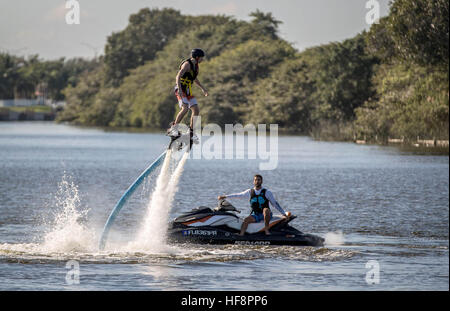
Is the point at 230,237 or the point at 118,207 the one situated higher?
the point at 118,207

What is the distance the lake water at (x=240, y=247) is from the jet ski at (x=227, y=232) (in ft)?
0.69

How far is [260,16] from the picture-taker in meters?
138

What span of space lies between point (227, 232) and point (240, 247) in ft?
1.58

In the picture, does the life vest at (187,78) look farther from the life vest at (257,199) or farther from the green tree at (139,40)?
the green tree at (139,40)

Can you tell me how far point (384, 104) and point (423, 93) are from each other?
756 cm

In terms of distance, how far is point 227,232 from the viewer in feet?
71.2

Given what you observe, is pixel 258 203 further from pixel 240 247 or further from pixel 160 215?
pixel 160 215

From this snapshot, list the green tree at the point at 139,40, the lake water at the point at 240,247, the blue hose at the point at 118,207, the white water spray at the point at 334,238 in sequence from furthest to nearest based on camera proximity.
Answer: the green tree at the point at 139,40
the white water spray at the point at 334,238
the blue hose at the point at 118,207
the lake water at the point at 240,247

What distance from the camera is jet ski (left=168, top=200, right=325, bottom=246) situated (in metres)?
21.6

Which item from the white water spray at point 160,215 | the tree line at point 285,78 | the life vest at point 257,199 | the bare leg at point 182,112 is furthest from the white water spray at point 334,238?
the tree line at point 285,78

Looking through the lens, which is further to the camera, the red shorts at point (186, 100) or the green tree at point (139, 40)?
the green tree at point (139, 40)

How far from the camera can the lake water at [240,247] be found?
60.2ft

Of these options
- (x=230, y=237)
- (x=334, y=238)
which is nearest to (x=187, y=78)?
(x=230, y=237)

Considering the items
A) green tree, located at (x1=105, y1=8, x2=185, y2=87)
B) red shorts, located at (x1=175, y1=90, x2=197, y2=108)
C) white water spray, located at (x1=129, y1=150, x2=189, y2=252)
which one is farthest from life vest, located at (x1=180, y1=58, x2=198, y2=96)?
green tree, located at (x1=105, y1=8, x2=185, y2=87)
